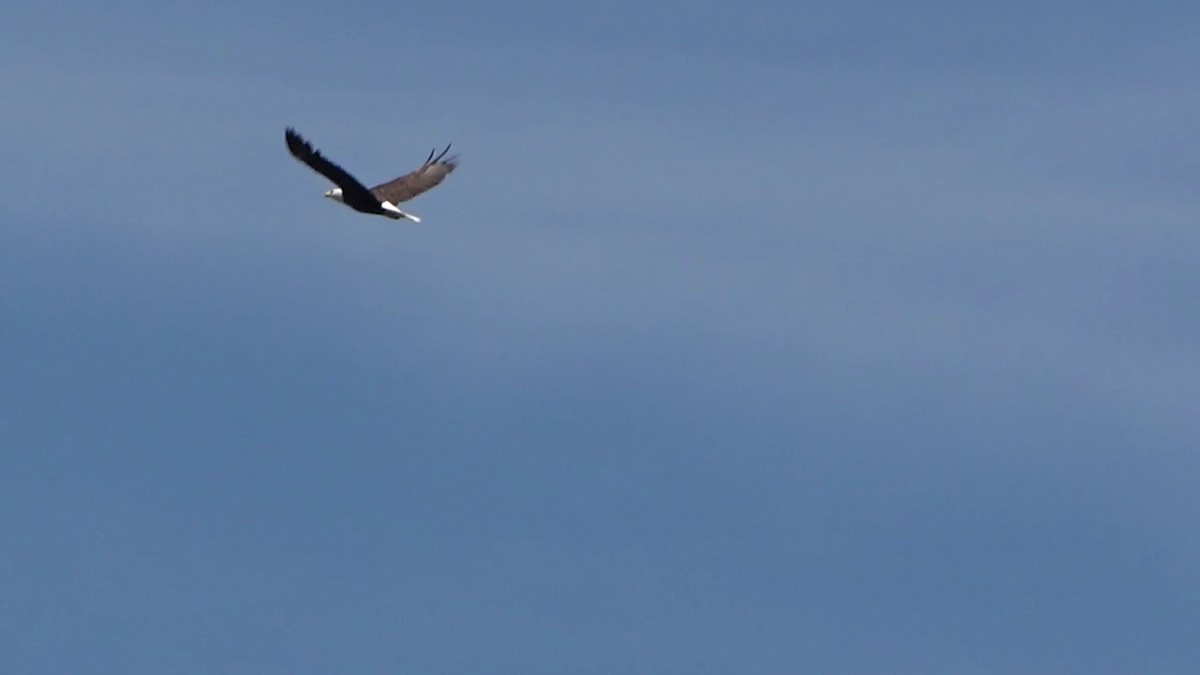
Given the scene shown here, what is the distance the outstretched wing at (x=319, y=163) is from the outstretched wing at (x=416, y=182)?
2374 millimetres

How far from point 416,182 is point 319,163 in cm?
604

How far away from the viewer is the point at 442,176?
98562 mm

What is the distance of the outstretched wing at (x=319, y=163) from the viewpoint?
92250 mm

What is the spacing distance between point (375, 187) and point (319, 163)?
5.12 meters

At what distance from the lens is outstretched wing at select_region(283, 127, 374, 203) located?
3632 inches

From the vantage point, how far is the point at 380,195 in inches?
3841

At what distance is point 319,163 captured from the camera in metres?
92.9

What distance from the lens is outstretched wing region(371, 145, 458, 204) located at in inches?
3853

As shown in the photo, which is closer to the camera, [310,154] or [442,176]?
[310,154]

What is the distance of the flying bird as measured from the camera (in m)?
92.5

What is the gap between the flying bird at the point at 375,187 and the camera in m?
92.5

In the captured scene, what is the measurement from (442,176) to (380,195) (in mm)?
2177

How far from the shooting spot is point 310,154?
9250 centimetres
